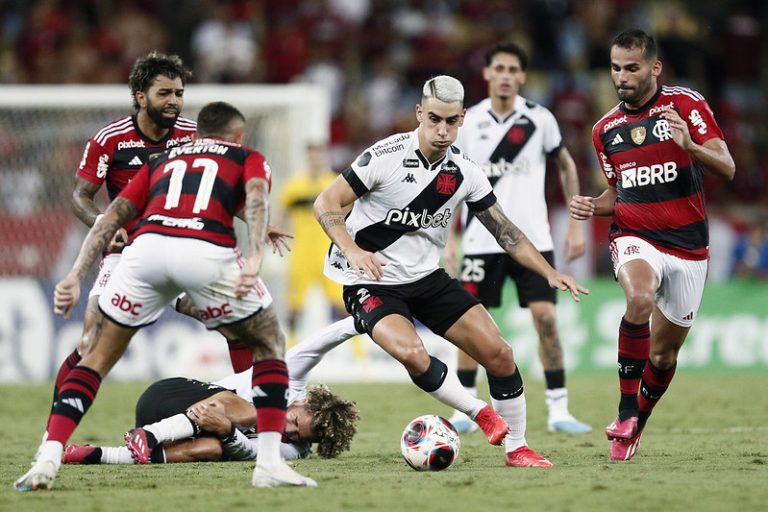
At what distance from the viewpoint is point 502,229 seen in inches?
295

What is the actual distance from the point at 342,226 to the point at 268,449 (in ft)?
5.16

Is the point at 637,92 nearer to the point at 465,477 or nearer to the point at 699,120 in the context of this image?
the point at 699,120

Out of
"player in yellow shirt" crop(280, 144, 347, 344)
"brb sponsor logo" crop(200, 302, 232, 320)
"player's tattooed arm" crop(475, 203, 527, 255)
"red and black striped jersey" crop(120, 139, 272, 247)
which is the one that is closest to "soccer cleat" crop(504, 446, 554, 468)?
"player's tattooed arm" crop(475, 203, 527, 255)

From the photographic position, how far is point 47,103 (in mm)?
15117

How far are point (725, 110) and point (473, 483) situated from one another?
15016 millimetres

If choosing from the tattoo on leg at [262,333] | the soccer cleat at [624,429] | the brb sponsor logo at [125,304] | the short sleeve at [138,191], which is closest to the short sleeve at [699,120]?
the soccer cleat at [624,429]

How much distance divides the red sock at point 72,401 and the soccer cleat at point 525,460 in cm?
252

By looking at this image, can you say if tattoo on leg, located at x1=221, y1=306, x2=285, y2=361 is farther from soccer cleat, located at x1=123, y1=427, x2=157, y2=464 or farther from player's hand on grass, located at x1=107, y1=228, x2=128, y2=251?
player's hand on grass, located at x1=107, y1=228, x2=128, y2=251

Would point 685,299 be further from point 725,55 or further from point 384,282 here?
point 725,55

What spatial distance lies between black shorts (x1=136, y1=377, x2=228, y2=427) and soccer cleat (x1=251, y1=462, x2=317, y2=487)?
150 centimetres

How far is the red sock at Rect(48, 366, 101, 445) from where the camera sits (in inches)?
245

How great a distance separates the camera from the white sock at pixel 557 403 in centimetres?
993

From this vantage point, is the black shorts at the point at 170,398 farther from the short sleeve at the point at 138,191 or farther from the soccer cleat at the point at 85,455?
the short sleeve at the point at 138,191

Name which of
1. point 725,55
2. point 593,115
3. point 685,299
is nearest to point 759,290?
point 593,115
